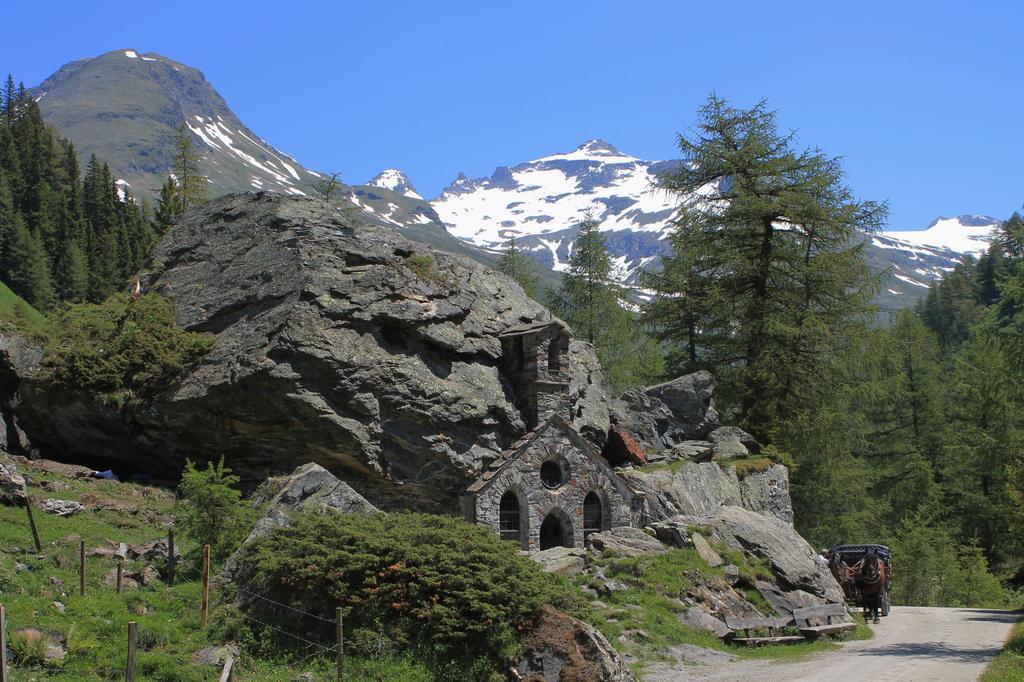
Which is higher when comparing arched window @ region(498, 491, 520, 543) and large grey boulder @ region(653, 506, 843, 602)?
arched window @ region(498, 491, 520, 543)

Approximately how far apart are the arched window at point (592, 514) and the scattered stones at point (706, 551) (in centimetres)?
403

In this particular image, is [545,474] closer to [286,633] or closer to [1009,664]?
[286,633]

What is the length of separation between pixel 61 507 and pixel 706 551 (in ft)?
55.5

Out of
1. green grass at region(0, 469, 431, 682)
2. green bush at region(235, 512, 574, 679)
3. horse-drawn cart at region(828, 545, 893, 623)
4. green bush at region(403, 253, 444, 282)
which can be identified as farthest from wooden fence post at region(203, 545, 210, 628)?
horse-drawn cart at region(828, 545, 893, 623)

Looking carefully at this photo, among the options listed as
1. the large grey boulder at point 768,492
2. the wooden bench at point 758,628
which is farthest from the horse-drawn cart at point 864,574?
the wooden bench at point 758,628

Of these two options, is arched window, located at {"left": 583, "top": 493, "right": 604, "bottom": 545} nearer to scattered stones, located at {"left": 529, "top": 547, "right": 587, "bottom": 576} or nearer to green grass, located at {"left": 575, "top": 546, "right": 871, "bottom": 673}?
scattered stones, located at {"left": 529, "top": 547, "right": 587, "bottom": 576}

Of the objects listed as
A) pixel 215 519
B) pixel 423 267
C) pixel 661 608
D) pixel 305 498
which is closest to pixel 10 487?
pixel 215 519

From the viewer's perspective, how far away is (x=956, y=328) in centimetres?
10588

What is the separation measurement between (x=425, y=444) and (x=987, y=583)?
27.9 meters

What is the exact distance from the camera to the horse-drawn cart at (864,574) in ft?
90.9

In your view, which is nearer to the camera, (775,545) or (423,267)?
(775,545)

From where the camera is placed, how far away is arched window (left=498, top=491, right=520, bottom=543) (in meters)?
28.0

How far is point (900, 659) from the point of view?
64.6ft

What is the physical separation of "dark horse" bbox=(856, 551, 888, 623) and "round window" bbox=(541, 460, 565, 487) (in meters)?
9.48
